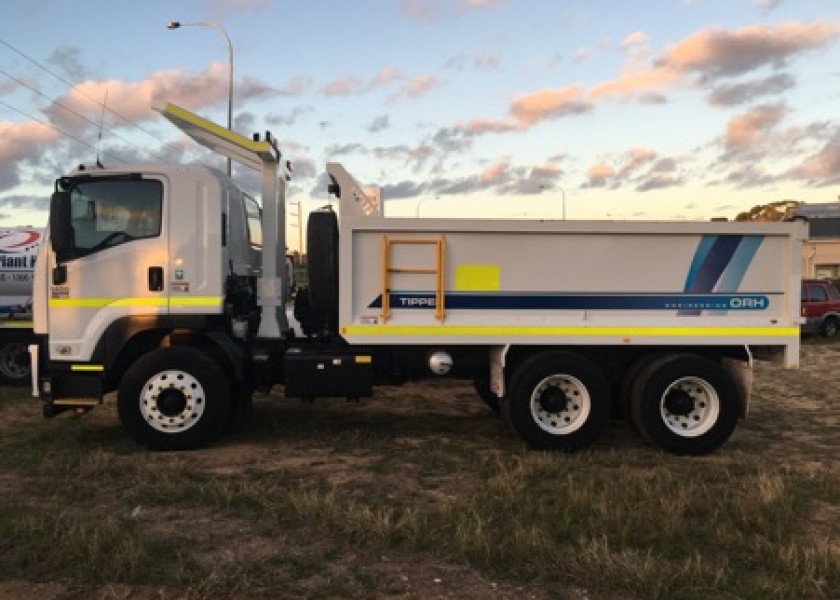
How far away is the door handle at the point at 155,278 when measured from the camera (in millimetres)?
7242

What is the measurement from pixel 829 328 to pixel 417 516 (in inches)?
738

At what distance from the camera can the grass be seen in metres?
4.20

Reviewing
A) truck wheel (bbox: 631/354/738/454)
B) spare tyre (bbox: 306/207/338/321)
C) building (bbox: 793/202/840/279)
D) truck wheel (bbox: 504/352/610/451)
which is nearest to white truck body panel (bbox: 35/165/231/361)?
spare tyre (bbox: 306/207/338/321)

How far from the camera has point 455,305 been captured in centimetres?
723

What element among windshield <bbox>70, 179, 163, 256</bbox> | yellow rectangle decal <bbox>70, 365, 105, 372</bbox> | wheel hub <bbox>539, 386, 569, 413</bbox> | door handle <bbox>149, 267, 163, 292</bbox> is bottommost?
wheel hub <bbox>539, 386, 569, 413</bbox>

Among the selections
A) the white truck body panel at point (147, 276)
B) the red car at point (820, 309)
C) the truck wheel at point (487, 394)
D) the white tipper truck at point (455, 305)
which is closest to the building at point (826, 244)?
the red car at point (820, 309)

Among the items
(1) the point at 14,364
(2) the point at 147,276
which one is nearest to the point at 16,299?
(1) the point at 14,364

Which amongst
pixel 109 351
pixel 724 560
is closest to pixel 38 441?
pixel 109 351

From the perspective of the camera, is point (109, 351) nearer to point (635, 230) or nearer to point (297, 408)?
point (297, 408)

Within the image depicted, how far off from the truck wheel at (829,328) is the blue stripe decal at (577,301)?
14.9 meters

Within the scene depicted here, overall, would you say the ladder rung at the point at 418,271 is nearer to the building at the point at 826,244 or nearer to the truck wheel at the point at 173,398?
the truck wheel at the point at 173,398

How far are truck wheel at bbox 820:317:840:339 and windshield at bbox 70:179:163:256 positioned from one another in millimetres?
18710

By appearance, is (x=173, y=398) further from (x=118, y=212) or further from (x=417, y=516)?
(x=417, y=516)

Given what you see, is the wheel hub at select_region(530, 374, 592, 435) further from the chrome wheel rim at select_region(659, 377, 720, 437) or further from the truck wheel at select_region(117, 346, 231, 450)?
the truck wheel at select_region(117, 346, 231, 450)
